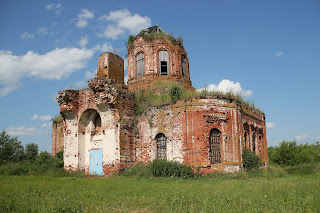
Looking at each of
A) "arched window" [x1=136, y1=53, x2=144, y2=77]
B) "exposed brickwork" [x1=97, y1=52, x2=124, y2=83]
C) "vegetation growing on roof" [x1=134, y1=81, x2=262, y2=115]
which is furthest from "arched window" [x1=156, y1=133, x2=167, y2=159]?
"arched window" [x1=136, y1=53, x2=144, y2=77]

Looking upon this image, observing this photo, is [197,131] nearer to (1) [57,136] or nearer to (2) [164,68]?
(2) [164,68]

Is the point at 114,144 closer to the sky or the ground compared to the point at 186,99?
closer to the ground

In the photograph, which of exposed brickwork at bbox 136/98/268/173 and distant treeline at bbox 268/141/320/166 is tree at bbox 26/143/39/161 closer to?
exposed brickwork at bbox 136/98/268/173

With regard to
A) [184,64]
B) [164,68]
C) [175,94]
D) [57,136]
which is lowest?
[57,136]

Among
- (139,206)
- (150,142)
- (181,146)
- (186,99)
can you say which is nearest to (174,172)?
(181,146)

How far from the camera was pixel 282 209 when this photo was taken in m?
6.07

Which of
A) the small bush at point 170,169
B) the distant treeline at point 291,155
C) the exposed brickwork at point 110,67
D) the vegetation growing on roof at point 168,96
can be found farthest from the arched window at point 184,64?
the distant treeline at point 291,155

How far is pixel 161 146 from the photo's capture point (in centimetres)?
1627

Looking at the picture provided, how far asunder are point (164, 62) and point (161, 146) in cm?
772

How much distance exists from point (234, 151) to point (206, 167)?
2.19m

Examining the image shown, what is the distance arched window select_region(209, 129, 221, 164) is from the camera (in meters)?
14.9

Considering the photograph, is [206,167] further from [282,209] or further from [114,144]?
[282,209]

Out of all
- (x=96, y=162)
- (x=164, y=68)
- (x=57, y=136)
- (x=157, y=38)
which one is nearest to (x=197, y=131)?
(x=96, y=162)

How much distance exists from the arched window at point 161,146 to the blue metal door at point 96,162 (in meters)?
3.86
